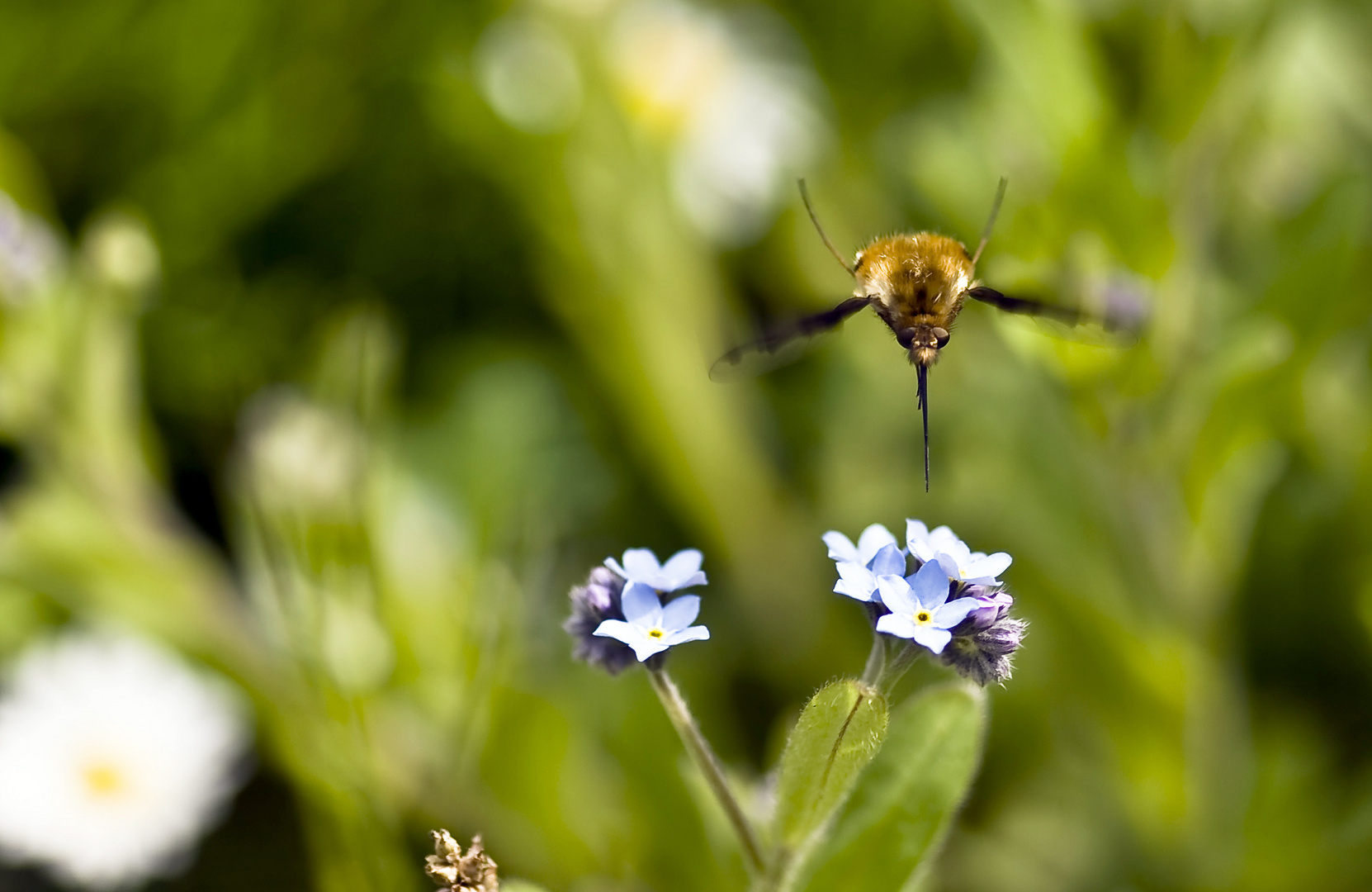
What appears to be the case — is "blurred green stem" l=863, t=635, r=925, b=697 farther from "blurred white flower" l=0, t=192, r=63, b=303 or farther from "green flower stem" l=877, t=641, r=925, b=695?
"blurred white flower" l=0, t=192, r=63, b=303

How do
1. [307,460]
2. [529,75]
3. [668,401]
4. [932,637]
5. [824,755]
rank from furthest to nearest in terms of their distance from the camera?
1. [529,75]
2. [668,401]
3. [307,460]
4. [824,755]
5. [932,637]

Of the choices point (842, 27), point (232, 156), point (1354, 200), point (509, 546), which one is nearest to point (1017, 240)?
point (1354, 200)

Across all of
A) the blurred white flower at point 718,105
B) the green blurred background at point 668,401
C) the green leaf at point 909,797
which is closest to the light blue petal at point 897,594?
the green leaf at point 909,797

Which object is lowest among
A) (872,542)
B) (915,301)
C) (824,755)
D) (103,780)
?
(103,780)

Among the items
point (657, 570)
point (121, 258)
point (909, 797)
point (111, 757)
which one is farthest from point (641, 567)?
point (111, 757)

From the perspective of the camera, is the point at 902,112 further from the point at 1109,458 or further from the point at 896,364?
the point at 1109,458

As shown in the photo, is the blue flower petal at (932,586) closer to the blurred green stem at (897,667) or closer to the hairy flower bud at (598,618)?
the blurred green stem at (897,667)

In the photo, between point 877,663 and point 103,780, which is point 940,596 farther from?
point 103,780
